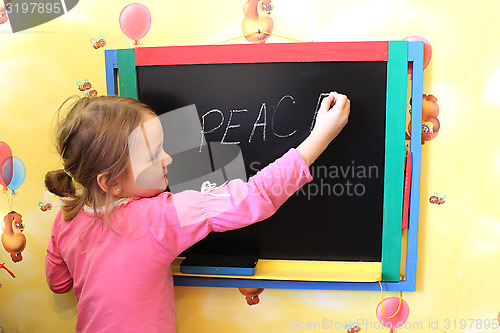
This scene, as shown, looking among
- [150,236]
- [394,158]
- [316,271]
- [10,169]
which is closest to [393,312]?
[316,271]

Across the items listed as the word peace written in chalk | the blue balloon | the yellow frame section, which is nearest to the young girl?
the word peace written in chalk

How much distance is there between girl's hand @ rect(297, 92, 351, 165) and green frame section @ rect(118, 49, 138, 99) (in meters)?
0.44

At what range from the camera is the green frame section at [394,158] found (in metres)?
0.98

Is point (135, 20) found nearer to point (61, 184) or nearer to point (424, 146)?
point (61, 184)

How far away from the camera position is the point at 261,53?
40.1 inches

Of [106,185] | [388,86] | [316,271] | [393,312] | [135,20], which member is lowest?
[393,312]

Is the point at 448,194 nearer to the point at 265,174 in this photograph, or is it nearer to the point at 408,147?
the point at 408,147

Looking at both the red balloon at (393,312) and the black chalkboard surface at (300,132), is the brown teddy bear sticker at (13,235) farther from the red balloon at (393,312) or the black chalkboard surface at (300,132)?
the red balloon at (393,312)

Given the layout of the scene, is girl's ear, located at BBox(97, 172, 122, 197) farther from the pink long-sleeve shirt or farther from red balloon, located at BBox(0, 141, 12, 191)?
red balloon, located at BBox(0, 141, 12, 191)

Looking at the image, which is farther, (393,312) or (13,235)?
(13,235)

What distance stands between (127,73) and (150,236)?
0.43 meters

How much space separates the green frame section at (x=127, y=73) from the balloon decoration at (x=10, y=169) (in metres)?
0.39

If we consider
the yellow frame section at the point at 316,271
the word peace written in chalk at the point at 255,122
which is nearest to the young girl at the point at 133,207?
the word peace written in chalk at the point at 255,122

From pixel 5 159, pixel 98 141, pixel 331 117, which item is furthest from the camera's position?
pixel 5 159
